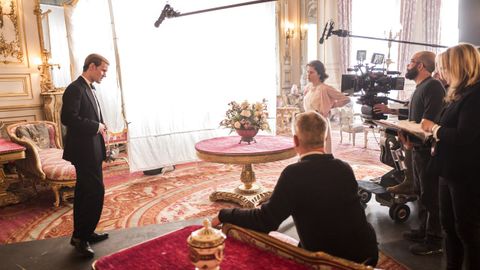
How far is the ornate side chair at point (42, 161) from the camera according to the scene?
13.7 feet

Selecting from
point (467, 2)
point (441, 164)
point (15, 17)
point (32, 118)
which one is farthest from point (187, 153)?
point (467, 2)

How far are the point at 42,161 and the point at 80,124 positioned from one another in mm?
1948

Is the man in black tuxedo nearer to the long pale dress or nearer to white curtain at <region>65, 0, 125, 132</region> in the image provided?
the long pale dress

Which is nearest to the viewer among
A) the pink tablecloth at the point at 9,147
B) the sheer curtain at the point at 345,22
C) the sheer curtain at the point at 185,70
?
the pink tablecloth at the point at 9,147

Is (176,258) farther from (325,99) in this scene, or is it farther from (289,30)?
(289,30)

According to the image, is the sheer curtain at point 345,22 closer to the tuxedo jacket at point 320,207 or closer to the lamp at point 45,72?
the lamp at point 45,72

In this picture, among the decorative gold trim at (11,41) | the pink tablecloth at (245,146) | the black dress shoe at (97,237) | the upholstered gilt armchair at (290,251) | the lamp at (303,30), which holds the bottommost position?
the black dress shoe at (97,237)

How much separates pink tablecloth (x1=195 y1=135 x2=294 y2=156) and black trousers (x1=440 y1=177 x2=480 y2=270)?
1.88 meters

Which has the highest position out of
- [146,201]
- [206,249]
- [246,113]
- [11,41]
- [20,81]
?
[11,41]

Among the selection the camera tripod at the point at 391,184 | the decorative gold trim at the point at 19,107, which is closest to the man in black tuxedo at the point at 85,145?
the camera tripod at the point at 391,184

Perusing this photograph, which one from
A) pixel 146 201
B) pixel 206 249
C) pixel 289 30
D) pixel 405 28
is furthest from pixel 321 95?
pixel 289 30

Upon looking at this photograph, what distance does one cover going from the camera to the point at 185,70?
577 cm

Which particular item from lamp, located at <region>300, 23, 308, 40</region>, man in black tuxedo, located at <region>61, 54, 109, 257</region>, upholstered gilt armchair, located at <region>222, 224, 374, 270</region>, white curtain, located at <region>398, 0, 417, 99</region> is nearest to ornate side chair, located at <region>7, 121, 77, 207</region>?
man in black tuxedo, located at <region>61, 54, 109, 257</region>

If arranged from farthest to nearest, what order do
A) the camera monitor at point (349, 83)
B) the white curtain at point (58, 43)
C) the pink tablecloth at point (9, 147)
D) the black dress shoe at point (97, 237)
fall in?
the white curtain at point (58, 43) → the pink tablecloth at point (9, 147) → the camera monitor at point (349, 83) → the black dress shoe at point (97, 237)
